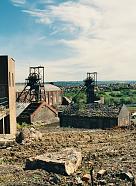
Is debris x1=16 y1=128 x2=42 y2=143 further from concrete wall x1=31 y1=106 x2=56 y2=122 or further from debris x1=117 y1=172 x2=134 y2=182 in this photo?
concrete wall x1=31 y1=106 x2=56 y2=122

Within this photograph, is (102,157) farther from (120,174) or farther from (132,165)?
(120,174)

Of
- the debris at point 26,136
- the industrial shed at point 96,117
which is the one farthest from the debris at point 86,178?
the industrial shed at point 96,117

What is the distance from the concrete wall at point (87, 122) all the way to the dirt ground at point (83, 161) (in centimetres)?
1303

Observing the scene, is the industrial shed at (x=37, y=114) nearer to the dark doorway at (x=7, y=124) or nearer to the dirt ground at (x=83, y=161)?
the dark doorway at (x=7, y=124)

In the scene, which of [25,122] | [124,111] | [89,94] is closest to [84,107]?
[124,111]

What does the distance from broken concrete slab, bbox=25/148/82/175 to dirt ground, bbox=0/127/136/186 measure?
237 mm

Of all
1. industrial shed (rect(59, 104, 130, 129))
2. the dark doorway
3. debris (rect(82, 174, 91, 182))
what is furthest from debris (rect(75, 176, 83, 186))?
industrial shed (rect(59, 104, 130, 129))

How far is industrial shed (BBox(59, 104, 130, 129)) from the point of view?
1487 inches

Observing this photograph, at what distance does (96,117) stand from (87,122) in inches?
45.2

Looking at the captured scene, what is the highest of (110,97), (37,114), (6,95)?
(6,95)

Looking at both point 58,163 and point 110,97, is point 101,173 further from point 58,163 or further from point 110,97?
point 110,97

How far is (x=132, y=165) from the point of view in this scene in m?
15.1

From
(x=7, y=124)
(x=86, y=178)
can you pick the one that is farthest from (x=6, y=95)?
(x=86, y=178)

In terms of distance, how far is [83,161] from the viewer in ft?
54.0
